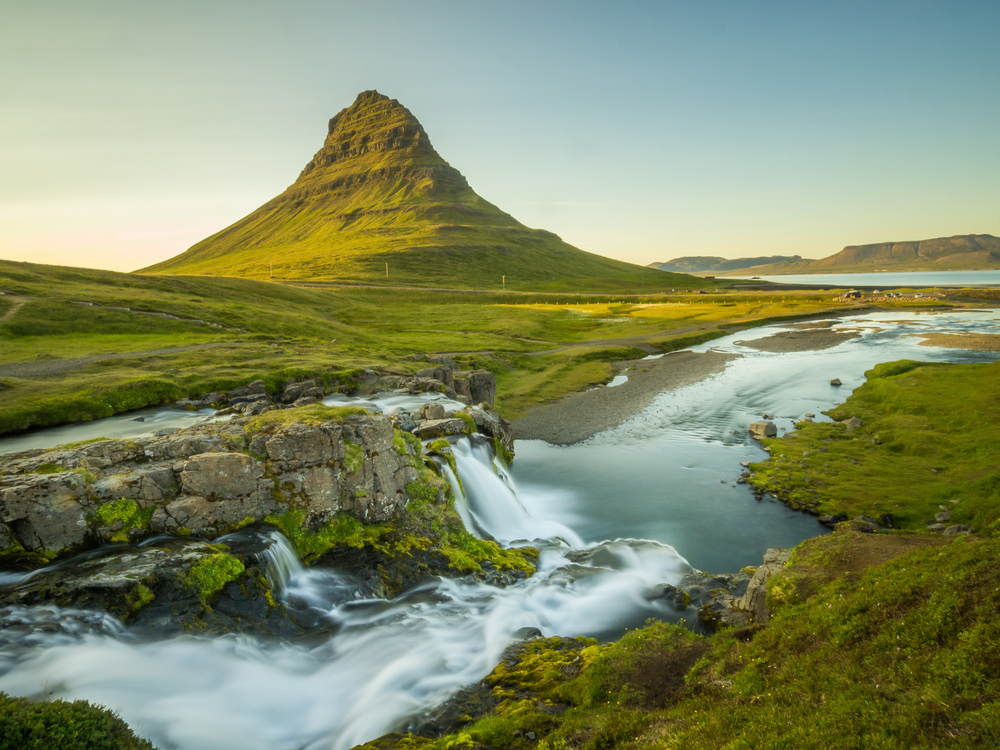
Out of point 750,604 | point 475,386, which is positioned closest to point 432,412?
point 475,386

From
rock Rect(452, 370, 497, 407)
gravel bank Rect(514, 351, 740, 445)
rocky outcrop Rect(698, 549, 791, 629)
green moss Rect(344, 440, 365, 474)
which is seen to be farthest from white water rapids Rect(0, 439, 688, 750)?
rock Rect(452, 370, 497, 407)

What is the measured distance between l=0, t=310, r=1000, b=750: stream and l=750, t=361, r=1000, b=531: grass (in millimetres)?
2878

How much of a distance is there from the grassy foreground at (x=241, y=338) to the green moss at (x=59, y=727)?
2965 cm

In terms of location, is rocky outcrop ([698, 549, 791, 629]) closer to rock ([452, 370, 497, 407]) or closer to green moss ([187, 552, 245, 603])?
green moss ([187, 552, 245, 603])

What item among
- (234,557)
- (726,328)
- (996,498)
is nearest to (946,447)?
(996,498)

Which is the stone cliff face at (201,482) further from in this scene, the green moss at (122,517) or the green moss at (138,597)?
the green moss at (138,597)

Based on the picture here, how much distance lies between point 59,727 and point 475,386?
138ft

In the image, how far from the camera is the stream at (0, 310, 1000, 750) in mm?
12211

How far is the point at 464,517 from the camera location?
958 inches

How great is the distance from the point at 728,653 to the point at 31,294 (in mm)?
86815

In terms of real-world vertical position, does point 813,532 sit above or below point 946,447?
below

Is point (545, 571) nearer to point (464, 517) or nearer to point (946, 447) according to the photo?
point (464, 517)

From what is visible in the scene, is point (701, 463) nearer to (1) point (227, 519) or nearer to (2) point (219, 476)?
(1) point (227, 519)

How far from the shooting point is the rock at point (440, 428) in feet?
98.4
